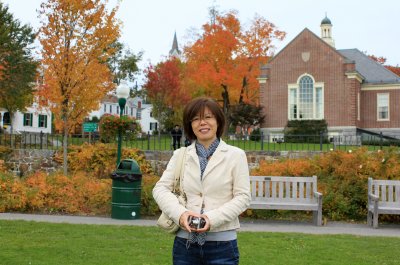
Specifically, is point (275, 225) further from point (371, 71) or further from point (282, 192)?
point (371, 71)

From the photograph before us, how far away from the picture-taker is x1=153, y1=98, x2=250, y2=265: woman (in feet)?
10.4

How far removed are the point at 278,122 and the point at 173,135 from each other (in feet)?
55.9

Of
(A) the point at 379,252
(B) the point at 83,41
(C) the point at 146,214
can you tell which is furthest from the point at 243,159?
(B) the point at 83,41

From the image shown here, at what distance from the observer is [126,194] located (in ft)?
34.3

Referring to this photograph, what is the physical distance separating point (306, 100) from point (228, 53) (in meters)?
7.50

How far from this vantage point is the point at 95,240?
7.66 m

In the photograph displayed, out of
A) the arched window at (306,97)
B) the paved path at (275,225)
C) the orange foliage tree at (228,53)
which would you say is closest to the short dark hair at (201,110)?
the paved path at (275,225)

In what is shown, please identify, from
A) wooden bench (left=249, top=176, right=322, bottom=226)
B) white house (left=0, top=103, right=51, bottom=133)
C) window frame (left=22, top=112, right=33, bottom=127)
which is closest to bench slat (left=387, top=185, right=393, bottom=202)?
wooden bench (left=249, top=176, right=322, bottom=226)

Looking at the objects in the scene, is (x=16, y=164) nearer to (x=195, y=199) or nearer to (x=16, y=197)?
(x=16, y=197)

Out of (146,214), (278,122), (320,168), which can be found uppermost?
(278,122)

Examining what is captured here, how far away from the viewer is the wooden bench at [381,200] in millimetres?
9836

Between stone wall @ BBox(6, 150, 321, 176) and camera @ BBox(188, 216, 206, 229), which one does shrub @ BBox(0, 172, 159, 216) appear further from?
camera @ BBox(188, 216, 206, 229)

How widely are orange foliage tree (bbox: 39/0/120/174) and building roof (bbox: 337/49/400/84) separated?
22445 millimetres

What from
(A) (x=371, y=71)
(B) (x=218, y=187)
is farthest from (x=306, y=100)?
(B) (x=218, y=187)
